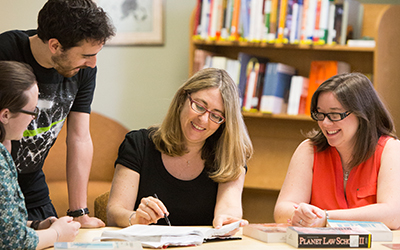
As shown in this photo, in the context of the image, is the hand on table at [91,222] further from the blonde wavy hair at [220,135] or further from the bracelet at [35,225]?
the blonde wavy hair at [220,135]

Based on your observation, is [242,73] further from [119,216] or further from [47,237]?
[47,237]

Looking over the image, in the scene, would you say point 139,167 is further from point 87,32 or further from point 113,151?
point 113,151

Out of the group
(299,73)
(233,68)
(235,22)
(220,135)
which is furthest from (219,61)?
(220,135)

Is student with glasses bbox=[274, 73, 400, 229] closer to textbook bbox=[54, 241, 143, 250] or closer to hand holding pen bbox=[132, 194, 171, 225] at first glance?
hand holding pen bbox=[132, 194, 171, 225]

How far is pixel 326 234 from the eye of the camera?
1.30 meters

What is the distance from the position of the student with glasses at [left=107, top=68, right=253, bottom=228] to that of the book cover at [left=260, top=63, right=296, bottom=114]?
137 centimetres

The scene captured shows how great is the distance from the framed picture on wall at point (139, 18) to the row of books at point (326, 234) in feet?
8.67

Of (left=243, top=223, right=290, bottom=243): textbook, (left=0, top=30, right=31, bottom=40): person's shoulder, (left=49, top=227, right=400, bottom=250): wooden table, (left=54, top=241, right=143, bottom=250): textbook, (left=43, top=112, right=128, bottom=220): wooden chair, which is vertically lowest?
(left=43, top=112, right=128, bottom=220): wooden chair

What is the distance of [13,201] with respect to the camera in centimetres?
107

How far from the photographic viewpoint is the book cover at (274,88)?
3188 mm

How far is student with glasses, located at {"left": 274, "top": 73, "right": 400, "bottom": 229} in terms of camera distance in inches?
70.7

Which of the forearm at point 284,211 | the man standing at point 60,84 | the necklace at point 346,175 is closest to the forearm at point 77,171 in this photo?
the man standing at point 60,84

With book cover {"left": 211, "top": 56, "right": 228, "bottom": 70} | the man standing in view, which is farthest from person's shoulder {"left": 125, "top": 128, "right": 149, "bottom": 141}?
book cover {"left": 211, "top": 56, "right": 228, "bottom": 70}

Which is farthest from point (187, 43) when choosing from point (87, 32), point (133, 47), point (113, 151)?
point (87, 32)
